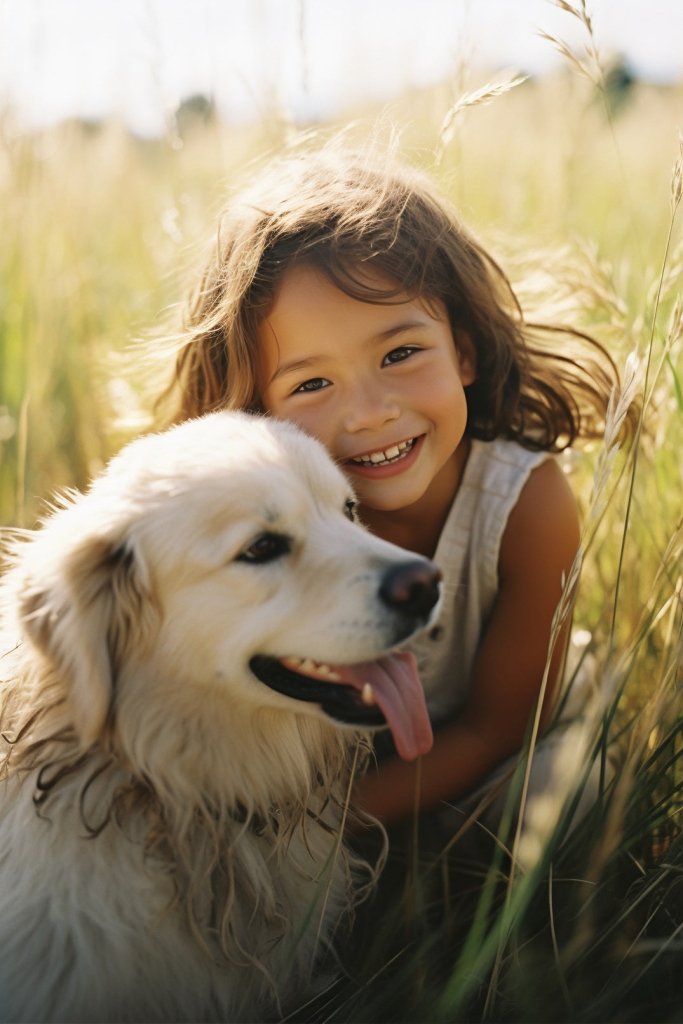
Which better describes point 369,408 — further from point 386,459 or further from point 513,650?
point 513,650

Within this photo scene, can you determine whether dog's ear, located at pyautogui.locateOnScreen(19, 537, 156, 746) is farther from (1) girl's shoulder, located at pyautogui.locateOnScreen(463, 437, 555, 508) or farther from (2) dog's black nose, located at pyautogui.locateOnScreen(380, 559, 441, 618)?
(1) girl's shoulder, located at pyautogui.locateOnScreen(463, 437, 555, 508)

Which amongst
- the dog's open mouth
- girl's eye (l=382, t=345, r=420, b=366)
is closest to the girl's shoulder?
girl's eye (l=382, t=345, r=420, b=366)

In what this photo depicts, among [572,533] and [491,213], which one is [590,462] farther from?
[491,213]

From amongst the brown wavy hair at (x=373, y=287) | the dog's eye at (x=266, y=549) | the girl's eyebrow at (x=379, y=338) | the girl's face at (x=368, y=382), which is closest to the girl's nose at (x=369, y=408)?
the girl's face at (x=368, y=382)

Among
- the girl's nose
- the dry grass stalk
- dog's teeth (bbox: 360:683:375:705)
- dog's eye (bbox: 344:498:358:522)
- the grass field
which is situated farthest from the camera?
the girl's nose

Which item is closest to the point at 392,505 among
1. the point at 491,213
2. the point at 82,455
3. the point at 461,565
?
the point at 461,565

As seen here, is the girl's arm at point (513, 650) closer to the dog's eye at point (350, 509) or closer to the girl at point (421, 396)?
the girl at point (421, 396)

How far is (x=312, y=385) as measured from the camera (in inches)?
95.7

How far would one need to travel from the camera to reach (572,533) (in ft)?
8.22

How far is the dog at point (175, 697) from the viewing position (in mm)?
1727

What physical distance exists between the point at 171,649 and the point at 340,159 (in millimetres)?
1624

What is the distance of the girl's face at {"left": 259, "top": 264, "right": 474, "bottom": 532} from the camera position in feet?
7.63

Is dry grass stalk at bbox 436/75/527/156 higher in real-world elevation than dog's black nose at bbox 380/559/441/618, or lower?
higher

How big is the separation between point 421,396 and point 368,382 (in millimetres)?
140
